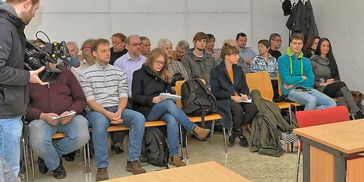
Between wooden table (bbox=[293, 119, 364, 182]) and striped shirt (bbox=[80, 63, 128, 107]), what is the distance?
2.00 m

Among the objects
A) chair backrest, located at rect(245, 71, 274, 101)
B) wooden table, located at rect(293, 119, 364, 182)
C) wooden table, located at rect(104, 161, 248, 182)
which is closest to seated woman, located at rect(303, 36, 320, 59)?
Answer: chair backrest, located at rect(245, 71, 274, 101)

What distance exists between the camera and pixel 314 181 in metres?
2.59

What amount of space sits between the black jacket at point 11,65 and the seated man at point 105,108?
1.44 meters

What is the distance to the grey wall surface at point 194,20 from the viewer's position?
592cm

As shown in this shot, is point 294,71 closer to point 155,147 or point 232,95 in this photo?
point 232,95

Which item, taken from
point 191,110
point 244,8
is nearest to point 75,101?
point 191,110

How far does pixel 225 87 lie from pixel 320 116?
5.65 feet

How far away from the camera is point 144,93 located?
13.6ft

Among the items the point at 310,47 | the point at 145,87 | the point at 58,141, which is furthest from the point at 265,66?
the point at 58,141

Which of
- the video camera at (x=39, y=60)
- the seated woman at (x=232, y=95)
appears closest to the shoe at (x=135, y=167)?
the seated woman at (x=232, y=95)

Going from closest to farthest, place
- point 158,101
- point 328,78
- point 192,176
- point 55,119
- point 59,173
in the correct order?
point 192,176, point 55,119, point 59,173, point 158,101, point 328,78

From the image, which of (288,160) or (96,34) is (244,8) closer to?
(96,34)

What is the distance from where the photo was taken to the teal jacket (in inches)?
195

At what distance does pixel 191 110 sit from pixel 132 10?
2.67 metres
